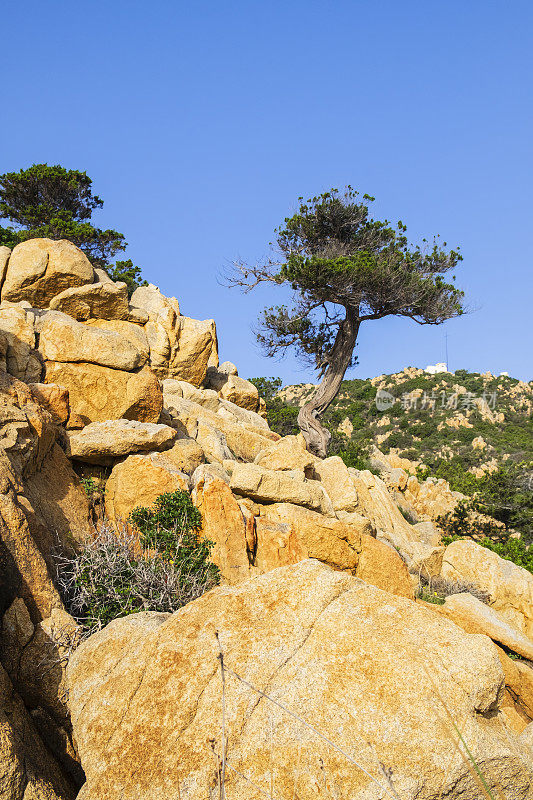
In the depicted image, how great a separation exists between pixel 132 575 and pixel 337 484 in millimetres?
7179

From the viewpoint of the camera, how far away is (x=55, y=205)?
98.9 ft

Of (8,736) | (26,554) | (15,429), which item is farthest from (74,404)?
(8,736)

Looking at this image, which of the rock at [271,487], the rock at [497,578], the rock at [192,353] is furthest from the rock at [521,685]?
the rock at [192,353]

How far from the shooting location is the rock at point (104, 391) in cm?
1211

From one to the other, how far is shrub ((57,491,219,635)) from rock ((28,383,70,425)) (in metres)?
3.11

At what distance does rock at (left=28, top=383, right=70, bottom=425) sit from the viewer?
35.0 ft

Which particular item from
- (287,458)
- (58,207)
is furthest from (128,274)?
(287,458)

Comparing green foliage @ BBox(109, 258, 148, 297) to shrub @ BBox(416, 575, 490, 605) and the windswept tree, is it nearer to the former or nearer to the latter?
the windswept tree

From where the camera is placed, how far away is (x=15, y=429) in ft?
26.2

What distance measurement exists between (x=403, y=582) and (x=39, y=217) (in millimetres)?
25305

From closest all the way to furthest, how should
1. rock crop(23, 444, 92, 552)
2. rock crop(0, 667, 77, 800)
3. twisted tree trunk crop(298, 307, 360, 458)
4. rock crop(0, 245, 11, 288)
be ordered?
rock crop(0, 667, 77, 800), rock crop(23, 444, 92, 552), rock crop(0, 245, 11, 288), twisted tree trunk crop(298, 307, 360, 458)

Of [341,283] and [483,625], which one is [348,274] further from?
[483,625]

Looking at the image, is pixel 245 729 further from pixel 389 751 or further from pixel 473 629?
pixel 473 629

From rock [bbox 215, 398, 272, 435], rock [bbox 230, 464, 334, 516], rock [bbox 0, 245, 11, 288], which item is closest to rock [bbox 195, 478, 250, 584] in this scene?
rock [bbox 230, 464, 334, 516]
